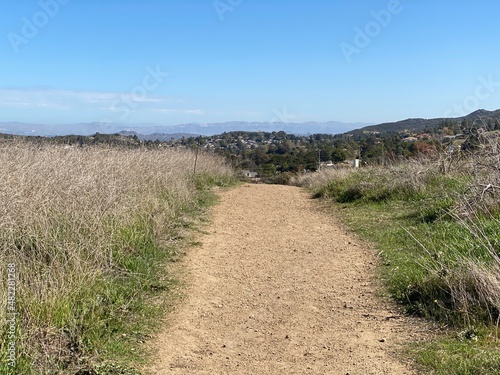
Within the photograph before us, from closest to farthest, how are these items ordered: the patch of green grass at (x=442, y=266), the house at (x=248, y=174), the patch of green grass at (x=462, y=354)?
the patch of green grass at (x=462, y=354), the patch of green grass at (x=442, y=266), the house at (x=248, y=174)

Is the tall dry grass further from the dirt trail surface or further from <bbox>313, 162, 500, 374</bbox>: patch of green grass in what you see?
the dirt trail surface

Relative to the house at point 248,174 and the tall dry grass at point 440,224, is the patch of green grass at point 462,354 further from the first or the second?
the house at point 248,174

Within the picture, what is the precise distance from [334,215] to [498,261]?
6971 mm

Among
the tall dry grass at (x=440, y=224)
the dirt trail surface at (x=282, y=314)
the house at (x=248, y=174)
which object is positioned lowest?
the house at (x=248, y=174)

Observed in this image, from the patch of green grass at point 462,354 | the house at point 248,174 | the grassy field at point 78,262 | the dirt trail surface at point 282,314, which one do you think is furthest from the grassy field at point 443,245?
the house at point 248,174

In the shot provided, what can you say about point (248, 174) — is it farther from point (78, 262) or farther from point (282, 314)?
point (78, 262)

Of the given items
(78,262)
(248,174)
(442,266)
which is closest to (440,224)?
(442,266)

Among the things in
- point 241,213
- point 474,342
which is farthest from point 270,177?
point 474,342

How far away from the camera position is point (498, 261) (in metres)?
4.48

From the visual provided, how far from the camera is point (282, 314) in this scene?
514 centimetres

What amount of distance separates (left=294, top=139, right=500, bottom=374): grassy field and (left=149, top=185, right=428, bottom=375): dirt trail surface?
0.32 meters

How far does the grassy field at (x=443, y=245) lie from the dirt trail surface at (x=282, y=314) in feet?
1.04

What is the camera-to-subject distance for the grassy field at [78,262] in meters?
3.72

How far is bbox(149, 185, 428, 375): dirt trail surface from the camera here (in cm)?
405
